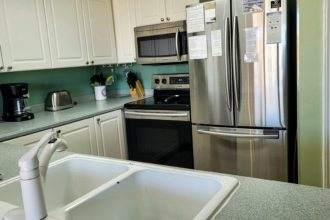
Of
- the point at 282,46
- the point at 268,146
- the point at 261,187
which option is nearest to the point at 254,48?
the point at 282,46

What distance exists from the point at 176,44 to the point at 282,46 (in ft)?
3.30

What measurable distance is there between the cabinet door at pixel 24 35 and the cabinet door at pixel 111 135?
720 mm

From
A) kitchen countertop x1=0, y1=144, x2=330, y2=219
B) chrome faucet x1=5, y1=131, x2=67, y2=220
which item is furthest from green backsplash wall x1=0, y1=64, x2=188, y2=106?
kitchen countertop x1=0, y1=144, x2=330, y2=219

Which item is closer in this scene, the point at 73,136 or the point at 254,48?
the point at 254,48

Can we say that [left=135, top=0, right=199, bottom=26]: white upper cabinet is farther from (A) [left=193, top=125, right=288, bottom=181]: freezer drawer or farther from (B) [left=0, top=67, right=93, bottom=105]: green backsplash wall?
(A) [left=193, top=125, right=288, bottom=181]: freezer drawer

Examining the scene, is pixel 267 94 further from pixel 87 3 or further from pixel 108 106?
pixel 87 3

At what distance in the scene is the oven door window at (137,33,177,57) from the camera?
9.46ft

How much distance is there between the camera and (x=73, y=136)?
8.26 feet

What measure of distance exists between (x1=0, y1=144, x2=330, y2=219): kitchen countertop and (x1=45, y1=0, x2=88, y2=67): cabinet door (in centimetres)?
232

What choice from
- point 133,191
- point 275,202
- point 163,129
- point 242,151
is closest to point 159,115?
point 163,129

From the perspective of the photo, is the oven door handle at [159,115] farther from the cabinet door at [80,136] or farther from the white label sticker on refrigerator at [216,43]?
the white label sticker on refrigerator at [216,43]

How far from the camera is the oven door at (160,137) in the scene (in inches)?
106

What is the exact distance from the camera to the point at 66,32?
2.90m

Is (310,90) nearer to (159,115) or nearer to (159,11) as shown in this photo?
(159,115)
